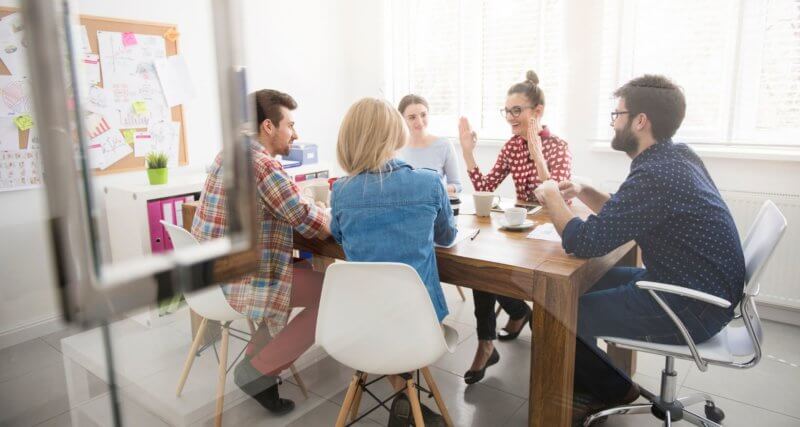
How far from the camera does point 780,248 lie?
2.41 m

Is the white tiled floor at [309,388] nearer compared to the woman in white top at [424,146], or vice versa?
the white tiled floor at [309,388]

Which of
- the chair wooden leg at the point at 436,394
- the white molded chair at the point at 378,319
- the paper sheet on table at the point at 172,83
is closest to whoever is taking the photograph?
the white molded chair at the point at 378,319

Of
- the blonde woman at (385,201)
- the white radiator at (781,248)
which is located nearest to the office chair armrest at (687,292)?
the blonde woman at (385,201)

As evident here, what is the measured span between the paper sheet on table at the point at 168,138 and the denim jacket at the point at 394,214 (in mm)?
1505

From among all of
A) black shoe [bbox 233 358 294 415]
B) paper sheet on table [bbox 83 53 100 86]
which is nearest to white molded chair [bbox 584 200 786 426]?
black shoe [bbox 233 358 294 415]

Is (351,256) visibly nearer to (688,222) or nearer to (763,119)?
(688,222)

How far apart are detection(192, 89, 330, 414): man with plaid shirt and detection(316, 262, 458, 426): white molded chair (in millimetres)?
341

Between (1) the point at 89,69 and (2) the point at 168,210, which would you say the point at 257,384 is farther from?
(1) the point at 89,69

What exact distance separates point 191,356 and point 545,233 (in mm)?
1335

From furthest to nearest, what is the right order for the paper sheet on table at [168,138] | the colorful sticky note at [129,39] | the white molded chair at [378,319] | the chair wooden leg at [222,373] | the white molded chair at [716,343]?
the paper sheet on table at [168,138] < the colorful sticky note at [129,39] < the chair wooden leg at [222,373] < the white molded chair at [716,343] < the white molded chair at [378,319]

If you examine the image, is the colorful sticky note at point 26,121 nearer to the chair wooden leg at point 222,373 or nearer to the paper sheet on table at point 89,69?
the paper sheet on table at point 89,69

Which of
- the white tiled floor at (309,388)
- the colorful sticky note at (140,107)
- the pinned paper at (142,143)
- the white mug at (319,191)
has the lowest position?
the white tiled floor at (309,388)

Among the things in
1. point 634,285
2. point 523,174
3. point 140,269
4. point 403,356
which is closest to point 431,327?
point 403,356

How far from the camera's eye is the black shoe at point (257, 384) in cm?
193
